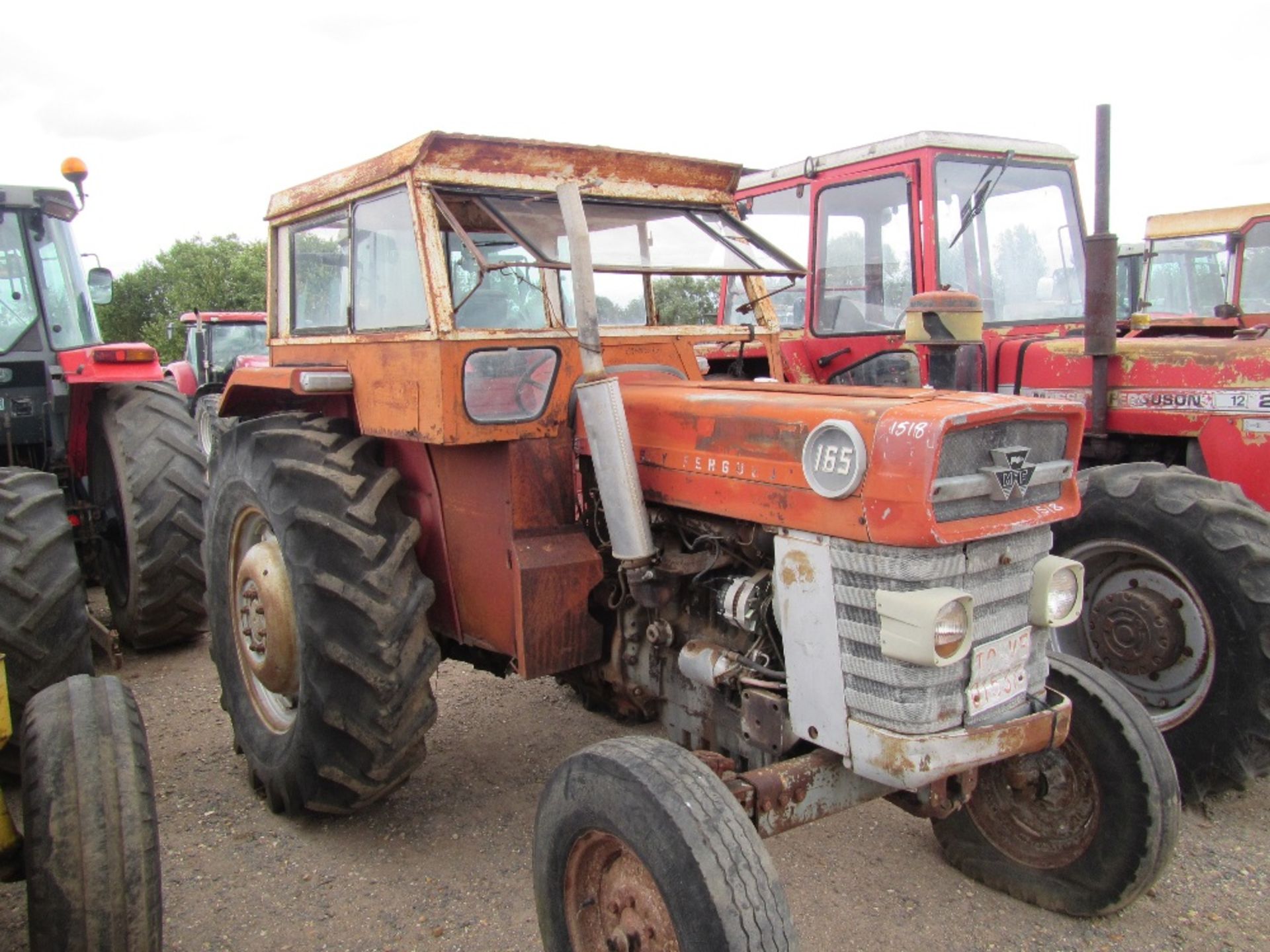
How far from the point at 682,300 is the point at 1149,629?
205cm

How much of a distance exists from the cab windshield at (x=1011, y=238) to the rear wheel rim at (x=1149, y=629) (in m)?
1.55

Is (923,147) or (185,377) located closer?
(923,147)

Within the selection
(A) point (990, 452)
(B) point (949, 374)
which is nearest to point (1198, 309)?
(B) point (949, 374)

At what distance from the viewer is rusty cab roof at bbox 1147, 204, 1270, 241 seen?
707cm

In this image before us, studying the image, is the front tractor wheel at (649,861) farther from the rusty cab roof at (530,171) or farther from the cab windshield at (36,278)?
the cab windshield at (36,278)

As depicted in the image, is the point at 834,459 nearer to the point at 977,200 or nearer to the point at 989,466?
the point at 989,466

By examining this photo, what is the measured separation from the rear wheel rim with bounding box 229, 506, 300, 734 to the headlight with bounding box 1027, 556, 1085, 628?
228 cm

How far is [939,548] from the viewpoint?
2.25 m

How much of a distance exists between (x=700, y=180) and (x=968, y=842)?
94.2 inches

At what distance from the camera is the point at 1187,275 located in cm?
789

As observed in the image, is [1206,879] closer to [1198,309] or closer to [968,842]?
[968,842]

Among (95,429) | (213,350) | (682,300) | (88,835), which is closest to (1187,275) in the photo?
(682,300)

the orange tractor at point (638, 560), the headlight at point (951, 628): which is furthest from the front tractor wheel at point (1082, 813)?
the headlight at point (951, 628)

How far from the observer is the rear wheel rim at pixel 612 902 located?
225cm
